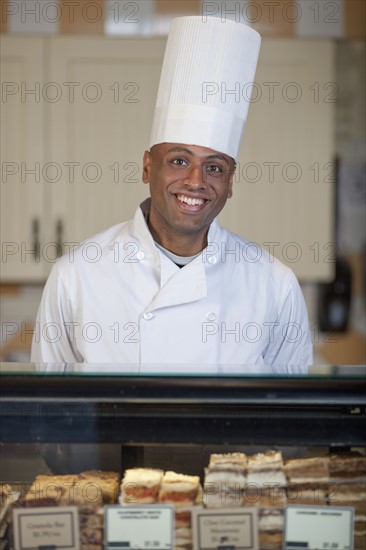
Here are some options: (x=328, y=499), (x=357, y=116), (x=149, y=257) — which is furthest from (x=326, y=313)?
(x=328, y=499)

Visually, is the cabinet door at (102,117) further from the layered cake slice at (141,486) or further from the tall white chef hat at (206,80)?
the layered cake slice at (141,486)

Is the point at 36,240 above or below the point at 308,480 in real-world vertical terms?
above

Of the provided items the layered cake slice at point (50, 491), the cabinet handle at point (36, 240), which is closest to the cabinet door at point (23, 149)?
the cabinet handle at point (36, 240)

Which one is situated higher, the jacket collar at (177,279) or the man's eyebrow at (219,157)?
the man's eyebrow at (219,157)

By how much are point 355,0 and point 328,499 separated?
1.76 meters

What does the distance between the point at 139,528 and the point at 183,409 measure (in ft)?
0.35

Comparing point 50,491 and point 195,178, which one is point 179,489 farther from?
point 195,178

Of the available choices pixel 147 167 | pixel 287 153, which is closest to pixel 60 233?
pixel 287 153

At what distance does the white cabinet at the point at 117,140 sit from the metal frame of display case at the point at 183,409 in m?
1.38

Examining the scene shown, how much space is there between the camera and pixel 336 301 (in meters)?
2.47

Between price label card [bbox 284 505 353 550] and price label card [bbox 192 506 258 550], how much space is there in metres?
0.03

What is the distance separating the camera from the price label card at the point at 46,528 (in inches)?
28.7

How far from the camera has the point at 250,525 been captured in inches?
29.0

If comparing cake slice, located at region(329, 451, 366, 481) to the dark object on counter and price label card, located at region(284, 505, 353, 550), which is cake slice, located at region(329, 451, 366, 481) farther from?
the dark object on counter
